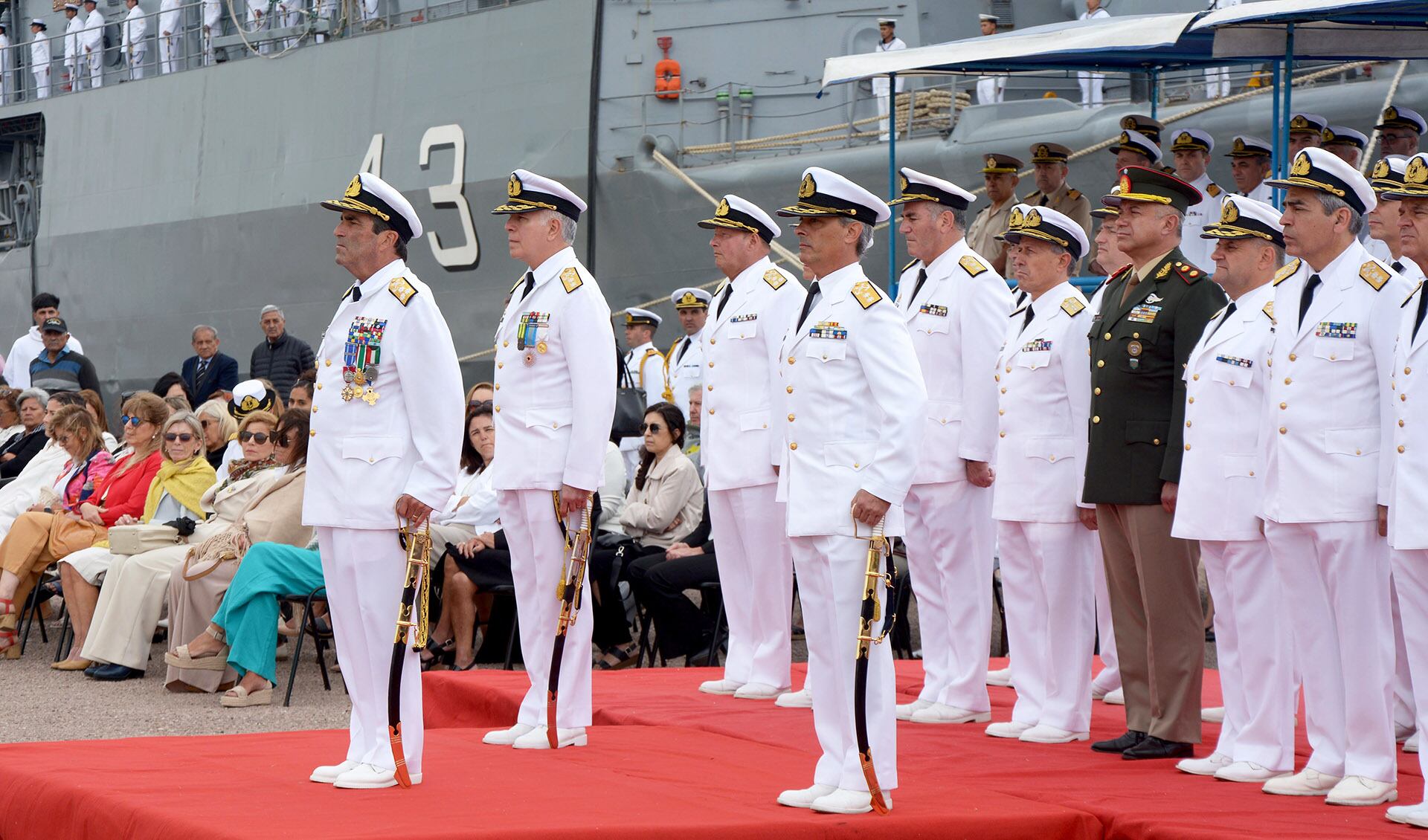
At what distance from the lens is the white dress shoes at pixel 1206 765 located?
4.90 meters

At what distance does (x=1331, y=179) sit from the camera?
4.58 m

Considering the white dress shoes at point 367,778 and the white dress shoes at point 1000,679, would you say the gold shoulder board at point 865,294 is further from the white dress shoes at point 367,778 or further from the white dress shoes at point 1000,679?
the white dress shoes at point 1000,679

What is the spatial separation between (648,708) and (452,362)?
75.5 inches

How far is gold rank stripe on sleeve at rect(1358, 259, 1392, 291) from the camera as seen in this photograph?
450 centimetres

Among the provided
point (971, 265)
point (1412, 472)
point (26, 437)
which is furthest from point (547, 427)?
point (26, 437)

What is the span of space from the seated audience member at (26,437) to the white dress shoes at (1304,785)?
891cm

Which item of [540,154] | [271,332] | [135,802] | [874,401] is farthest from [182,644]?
[540,154]

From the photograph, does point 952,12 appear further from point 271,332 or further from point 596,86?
point 271,332

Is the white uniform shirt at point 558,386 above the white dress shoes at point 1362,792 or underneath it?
above

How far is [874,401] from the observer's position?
14.6 feet

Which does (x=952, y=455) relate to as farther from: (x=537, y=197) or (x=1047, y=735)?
(x=537, y=197)

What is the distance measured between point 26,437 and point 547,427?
7.40 metres

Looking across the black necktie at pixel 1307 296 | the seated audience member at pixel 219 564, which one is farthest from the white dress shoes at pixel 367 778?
the seated audience member at pixel 219 564

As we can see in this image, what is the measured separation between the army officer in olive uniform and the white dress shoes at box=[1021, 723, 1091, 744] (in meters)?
0.19
